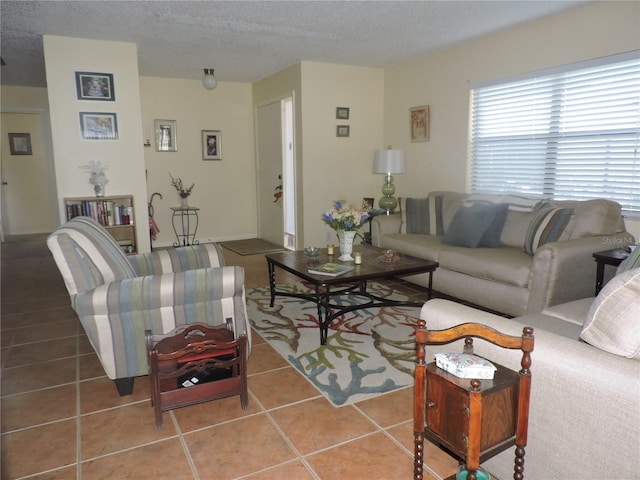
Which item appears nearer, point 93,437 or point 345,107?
point 93,437

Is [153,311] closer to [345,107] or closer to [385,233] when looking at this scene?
[385,233]

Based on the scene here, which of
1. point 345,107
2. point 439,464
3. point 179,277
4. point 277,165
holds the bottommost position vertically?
point 439,464

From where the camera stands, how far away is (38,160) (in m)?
8.11

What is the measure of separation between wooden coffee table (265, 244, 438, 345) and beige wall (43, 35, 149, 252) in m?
2.06

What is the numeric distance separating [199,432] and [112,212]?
3267 millimetres

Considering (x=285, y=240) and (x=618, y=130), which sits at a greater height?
(x=618, y=130)

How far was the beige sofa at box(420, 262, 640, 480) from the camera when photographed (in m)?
1.25

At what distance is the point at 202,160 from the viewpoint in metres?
6.97

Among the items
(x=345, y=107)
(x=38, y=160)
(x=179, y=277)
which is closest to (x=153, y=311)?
(x=179, y=277)

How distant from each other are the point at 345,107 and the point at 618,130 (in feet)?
10.4

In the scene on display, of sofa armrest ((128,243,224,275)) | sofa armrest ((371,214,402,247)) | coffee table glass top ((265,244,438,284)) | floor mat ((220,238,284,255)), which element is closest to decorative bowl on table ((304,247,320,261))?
coffee table glass top ((265,244,438,284))

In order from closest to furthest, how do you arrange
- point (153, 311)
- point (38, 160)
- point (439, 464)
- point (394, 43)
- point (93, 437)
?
point (439, 464)
point (93, 437)
point (153, 311)
point (394, 43)
point (38, 160)

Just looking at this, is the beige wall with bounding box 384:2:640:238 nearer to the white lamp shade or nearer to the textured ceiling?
the textured ceiling

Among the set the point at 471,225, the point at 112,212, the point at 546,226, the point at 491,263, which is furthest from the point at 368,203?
the point at 112,212
